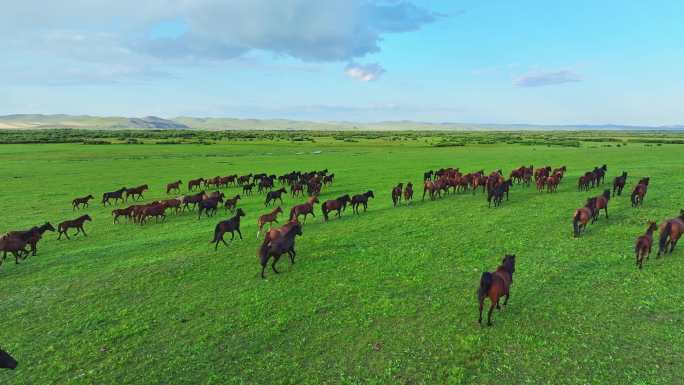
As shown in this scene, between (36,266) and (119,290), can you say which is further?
(36,266)

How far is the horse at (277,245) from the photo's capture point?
38.3ft

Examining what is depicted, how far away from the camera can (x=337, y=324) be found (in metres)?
8.86

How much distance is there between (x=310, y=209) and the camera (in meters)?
19.2

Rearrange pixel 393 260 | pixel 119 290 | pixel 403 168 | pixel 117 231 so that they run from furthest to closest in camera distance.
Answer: pixel 403 168 < pixel 117 231 < pixel 393 260 < pixel 119 290

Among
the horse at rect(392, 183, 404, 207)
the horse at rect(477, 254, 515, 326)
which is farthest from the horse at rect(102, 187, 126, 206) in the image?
the horse at rect(477, 254, 515, 326)

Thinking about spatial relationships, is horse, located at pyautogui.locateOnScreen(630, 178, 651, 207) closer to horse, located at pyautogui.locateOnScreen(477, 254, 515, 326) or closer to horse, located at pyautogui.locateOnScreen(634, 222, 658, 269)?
horse, located at pyautogui.locateOnScreen(634, 222, 658, 269)

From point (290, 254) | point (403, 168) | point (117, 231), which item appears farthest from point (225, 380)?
point (403, 168)

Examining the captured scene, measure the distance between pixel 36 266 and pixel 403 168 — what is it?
116 feet

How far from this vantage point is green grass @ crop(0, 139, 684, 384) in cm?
727

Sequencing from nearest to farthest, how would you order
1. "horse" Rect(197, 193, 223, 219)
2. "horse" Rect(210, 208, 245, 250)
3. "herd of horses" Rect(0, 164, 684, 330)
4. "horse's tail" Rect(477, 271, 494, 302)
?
1. "horse's tail" Rect(477, 271, 494, 302)
2. "herd of horses" Rect(0, 164, 684, 330)
3. "horse" Rect(210, 208, 245, 250)
4. "horse" Rect(197, 193, 223, 219)

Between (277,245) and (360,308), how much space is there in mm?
3806

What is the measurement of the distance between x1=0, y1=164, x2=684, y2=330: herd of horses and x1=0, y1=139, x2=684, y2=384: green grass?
69 cm

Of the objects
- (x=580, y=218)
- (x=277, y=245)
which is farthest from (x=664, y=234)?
(x=277, y=245)

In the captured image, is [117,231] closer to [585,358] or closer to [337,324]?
[337,324]
